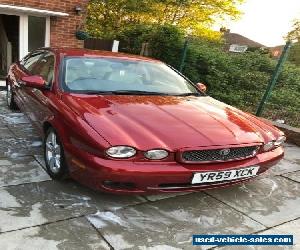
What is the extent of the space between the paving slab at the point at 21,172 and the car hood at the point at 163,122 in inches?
34.1

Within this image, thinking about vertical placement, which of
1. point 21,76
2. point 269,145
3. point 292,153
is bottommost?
point 292,153

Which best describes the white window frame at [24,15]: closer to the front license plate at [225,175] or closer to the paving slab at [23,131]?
the paving slab at [23,131]

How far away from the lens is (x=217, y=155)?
3.37m

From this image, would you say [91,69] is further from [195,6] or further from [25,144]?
[195,6]

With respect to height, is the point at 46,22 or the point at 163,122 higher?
the point at 163,122

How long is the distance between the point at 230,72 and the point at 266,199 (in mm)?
6314

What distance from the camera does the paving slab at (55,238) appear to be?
2.72m

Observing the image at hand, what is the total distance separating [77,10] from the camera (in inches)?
391

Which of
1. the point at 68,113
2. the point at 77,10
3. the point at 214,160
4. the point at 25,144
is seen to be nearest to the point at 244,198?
the point at 214,160

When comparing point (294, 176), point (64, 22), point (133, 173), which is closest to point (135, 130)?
point (133, 173)

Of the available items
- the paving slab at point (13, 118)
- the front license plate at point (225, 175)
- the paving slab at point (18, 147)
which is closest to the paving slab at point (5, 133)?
the paving slab at point (18, 147)

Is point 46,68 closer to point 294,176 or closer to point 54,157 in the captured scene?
point 54,157

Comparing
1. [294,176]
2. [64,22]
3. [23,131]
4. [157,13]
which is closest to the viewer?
[294,176]

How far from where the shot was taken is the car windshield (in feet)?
13.9
